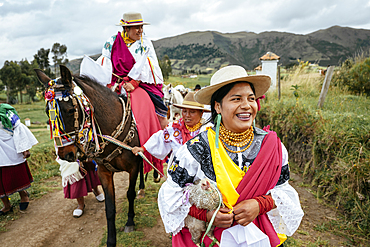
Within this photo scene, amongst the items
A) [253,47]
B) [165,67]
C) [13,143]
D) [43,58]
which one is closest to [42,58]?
[43,58]

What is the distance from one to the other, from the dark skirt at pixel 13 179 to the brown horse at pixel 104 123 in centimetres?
226

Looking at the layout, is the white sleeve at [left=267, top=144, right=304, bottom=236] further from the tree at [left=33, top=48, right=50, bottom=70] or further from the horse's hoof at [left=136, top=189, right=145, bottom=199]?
the tree at [left=33, top=48, right=50, bottom=70]

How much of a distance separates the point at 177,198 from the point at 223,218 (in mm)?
342

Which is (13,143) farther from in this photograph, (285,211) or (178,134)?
(285,211)

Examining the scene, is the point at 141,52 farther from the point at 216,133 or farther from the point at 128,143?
the point at 216,133

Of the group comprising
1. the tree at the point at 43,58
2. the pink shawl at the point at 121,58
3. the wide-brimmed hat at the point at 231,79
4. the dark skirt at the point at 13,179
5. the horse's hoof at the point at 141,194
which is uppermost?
the tree at the point at 43,58

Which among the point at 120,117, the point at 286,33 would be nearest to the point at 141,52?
the point at 120,117

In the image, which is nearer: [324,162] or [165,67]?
[324,162]

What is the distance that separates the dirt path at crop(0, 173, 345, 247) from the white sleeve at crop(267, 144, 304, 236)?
2.14 metres

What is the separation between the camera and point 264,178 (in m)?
1.50

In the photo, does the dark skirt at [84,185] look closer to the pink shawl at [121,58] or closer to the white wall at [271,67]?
the pink shawl at [121,58]

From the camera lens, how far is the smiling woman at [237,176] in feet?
4.82

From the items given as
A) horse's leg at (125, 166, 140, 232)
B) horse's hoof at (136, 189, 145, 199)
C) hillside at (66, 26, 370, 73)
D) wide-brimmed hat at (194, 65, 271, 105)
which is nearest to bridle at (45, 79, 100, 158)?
horse's leg at (125, 166, 140, 232)

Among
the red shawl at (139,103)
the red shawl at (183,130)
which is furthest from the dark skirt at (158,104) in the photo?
the red shawl at (183,130)
